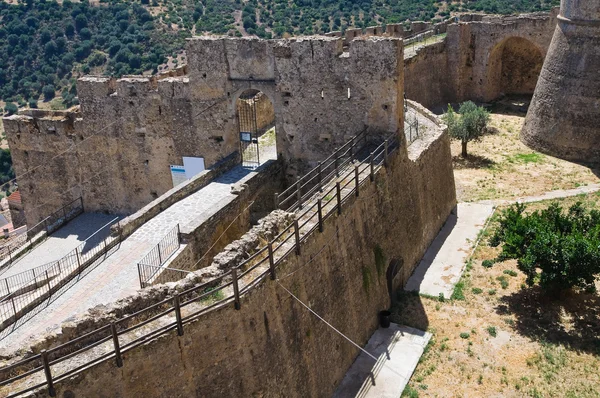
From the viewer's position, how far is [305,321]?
13.3m

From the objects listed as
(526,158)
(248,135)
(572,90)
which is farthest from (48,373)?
(572,90)

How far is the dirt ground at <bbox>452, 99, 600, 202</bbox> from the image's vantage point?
2550 cm

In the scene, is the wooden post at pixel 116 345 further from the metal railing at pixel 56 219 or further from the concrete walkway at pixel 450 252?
the metal railing at pixel 56 219

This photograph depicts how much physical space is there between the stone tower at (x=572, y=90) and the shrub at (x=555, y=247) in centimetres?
1189

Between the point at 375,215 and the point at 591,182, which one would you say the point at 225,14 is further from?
the point at 375,215

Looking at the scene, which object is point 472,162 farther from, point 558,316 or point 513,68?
point 513,68

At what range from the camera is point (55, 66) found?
65062 millimetres

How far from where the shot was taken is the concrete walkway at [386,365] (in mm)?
14180

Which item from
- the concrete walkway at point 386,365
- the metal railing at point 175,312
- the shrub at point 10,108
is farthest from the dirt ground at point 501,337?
the shrub at point 10,108

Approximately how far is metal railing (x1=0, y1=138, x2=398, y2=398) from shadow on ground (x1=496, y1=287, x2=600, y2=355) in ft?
18.7

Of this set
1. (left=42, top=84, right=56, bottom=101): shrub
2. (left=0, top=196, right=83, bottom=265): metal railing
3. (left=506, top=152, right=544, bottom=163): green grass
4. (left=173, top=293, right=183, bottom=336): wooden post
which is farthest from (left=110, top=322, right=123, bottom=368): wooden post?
(left=42, top=84, right=56, bottom=101): shrub

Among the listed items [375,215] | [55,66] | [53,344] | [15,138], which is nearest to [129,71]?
[55,66]

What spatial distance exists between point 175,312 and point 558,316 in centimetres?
1095

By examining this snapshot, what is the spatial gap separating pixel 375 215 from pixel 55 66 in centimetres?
5663
